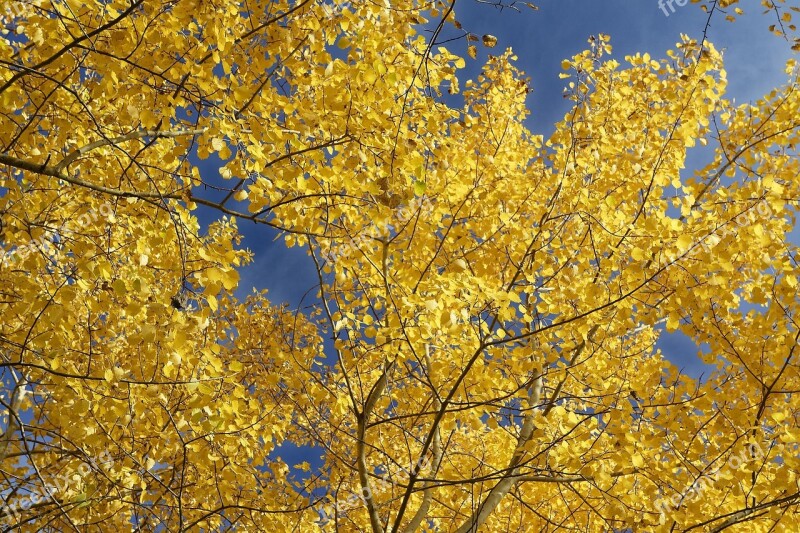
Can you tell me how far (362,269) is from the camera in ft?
15.4

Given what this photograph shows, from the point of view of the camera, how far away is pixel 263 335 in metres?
6.26

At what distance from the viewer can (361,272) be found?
14.7 ft

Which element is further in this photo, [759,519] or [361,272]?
[361,272]

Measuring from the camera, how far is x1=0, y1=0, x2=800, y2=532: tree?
2.86 m

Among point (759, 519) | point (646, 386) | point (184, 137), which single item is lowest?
point (759, 519)

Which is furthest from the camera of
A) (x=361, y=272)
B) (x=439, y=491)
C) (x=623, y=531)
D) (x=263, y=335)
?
(x=263, y=335)

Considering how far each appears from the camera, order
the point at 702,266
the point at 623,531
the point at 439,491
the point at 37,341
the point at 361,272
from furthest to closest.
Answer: the point at 439,491 → the point at 361,272 → the point at 623,531 → the point at 702,266 → the point at 37,341

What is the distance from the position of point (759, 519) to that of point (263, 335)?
4.82 metres

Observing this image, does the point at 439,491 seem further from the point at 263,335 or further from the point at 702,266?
the point at 702,266

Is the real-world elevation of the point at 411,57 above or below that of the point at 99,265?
above

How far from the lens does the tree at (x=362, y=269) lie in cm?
286

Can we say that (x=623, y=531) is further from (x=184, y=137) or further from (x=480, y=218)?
(x=184, y=137)

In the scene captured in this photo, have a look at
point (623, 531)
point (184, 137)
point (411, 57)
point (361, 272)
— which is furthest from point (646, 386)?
point (184, 137)

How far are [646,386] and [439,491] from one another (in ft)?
8.39
